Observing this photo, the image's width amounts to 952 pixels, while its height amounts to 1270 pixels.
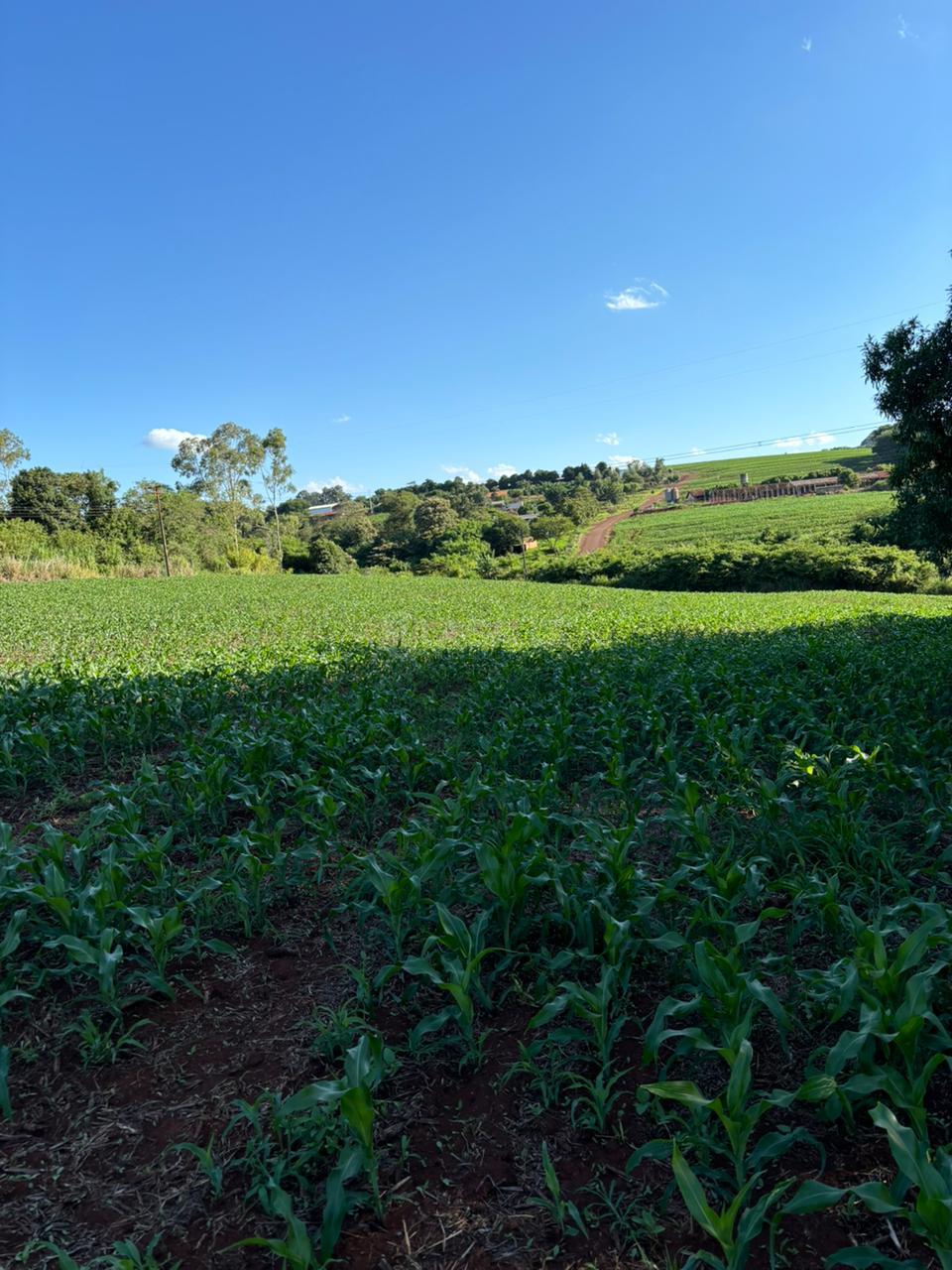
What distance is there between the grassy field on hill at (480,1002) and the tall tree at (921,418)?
17.6ft

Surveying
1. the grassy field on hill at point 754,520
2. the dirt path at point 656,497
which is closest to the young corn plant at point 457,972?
the grassy field on hill at point 754,520

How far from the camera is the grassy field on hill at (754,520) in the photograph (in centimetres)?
5622

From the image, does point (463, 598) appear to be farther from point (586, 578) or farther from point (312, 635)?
point (586, 578)

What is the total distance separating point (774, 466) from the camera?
11381 centimetres

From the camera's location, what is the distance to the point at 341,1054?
2.36 meters

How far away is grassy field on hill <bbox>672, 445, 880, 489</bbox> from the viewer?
→ 97956 mm

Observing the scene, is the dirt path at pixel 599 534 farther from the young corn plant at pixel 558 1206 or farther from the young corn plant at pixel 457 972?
the young corn plant at pixel 558 1206

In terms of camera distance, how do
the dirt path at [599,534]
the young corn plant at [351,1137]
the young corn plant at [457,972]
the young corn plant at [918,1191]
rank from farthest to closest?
the dirt path at [599,534]
the young corn plant at [457,972]
the young corn plant at [351,1137]
the young corn plant at [918,1191]

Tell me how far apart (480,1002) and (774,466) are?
12670 centimetres

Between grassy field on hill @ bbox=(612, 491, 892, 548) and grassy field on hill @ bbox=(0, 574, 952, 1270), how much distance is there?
51267 millimetres

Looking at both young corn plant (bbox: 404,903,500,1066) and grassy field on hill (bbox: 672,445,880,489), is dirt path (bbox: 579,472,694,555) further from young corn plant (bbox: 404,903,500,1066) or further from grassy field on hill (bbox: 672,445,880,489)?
young corn plant (bbox: 404,903,500,1066)

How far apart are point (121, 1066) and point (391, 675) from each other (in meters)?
7.08

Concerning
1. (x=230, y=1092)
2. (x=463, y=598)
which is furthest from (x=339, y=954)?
(x=463, y=598)

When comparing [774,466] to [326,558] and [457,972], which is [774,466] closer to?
[326,558]
